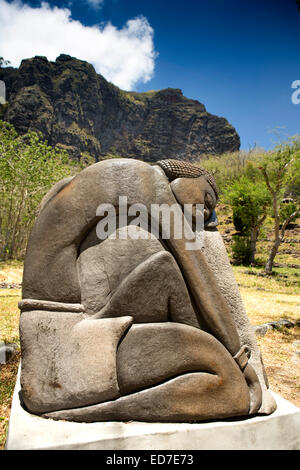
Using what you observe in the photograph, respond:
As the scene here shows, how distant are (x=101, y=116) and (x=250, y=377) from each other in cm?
7765

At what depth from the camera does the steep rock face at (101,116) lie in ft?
195

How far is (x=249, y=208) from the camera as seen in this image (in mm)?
17875

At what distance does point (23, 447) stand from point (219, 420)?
1265 millimetres

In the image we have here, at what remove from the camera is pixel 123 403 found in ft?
6.36

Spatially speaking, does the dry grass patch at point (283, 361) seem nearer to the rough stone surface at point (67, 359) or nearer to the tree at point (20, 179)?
the rough stone surface at point (67, 359)

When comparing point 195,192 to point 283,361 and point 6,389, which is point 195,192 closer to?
point 6,389

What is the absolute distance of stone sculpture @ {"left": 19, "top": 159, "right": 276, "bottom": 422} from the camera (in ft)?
6.40

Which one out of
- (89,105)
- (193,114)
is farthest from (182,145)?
(89,105)

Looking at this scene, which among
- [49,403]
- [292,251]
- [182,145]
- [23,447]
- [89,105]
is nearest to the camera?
[23,447]

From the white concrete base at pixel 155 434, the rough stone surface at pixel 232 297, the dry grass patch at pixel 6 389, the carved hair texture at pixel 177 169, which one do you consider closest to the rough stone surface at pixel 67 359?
the white concrete base at pixel 155 434

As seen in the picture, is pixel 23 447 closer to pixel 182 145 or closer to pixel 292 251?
pixel 292 251

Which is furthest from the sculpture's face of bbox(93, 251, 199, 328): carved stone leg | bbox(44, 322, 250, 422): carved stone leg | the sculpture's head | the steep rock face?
the steep rock face

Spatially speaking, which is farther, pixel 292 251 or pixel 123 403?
pixel 292 251

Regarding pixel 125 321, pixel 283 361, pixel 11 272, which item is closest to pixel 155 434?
pixel 125 321
